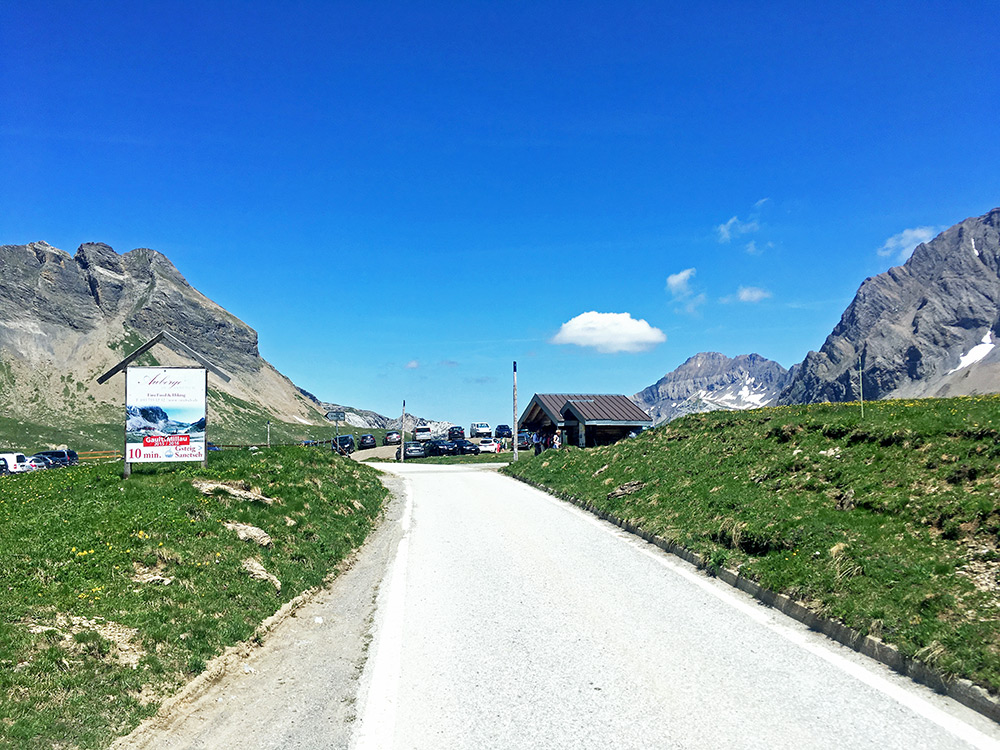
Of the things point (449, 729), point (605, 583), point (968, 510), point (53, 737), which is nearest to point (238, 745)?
point (53, 737)

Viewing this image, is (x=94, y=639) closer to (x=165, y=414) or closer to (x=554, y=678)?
(x=554, y=678)

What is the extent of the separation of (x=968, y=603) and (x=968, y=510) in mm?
2619

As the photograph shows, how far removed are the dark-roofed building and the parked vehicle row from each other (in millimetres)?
32923

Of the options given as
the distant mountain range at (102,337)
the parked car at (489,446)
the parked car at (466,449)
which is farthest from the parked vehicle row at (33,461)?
the distant mountain range at (102,337)

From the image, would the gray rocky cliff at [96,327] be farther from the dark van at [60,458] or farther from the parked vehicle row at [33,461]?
the parked vehicle row at [33,461]

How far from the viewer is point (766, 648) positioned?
714 cm

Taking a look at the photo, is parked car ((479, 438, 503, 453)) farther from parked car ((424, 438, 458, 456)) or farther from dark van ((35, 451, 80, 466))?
dark van ((35, 451, 80, 466))

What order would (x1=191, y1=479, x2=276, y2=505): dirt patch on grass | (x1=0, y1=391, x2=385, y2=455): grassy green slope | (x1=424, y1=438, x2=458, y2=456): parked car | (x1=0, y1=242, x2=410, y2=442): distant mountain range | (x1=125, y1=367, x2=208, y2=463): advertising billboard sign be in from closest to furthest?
1. (x1=191, y1=479, x2=276, y2=505): dirt patch on grass
2. (x1=125, y1=367, x2=208, y2=463): advertising billboard sign
3. (x1=424, y1=438, x2=458, y2=456): parked car
4. (x1=0, y1=391, x2=385, y2=455): grassy green slope
5. (x1=0, y1=242, x2=410, y2=442): distant mountain range

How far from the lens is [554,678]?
6395 mm

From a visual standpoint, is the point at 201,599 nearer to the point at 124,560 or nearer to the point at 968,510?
the point at 124,560

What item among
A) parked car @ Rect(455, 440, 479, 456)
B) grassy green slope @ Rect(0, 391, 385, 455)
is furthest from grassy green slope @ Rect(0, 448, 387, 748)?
parked car @ Rect(455, 440, 479, 456)

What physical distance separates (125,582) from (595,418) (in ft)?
144

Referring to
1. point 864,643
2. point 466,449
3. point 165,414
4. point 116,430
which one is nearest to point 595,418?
point 466,449

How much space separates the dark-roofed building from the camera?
1999 inches
